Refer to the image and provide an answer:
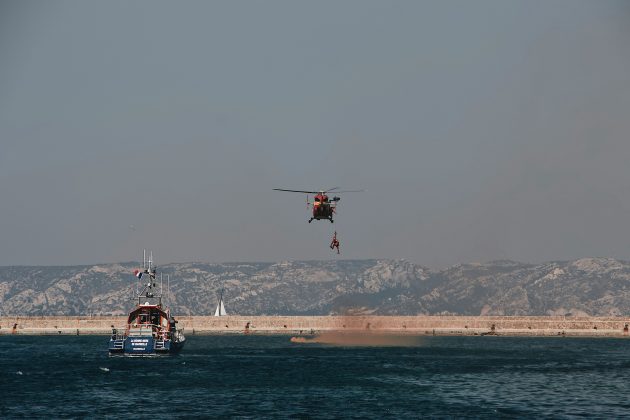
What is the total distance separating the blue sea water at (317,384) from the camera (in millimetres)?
86438

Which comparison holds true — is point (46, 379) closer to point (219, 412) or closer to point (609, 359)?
point (219, 412)

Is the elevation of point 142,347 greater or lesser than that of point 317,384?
greater

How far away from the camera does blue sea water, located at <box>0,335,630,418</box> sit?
284ft

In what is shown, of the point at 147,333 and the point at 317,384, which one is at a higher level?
the point at 147,333

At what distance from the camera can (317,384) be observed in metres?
108

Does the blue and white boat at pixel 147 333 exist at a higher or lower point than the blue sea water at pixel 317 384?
higher

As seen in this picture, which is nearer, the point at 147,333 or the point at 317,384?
the point at 317,384

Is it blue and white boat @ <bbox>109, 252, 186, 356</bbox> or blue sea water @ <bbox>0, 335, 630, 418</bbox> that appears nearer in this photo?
blue sea water @ <bbox>0, 335, 630, 418</bbox>

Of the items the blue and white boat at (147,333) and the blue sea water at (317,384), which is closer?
the blue sea water at (317,384)

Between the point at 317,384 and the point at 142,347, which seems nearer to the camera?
the point at 317,384

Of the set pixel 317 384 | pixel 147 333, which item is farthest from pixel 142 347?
pixel 317 384

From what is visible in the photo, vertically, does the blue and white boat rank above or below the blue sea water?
above

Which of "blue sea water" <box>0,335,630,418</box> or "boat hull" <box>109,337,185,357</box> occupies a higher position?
"boat hull" <box>109,337,185,357</box>

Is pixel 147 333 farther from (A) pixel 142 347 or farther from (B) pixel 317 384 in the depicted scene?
(B) pixel 317 384
